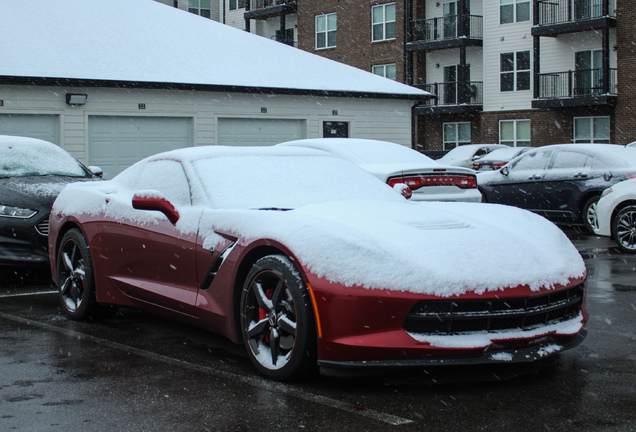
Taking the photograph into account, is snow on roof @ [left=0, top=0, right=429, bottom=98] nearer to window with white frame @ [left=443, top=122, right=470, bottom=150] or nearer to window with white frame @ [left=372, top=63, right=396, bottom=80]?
window with white frame @ [left=443, top=122, right=470, bottom=150]

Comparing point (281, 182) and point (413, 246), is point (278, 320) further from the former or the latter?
point (281, 182)

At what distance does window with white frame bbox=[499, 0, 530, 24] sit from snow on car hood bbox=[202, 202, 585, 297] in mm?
34088

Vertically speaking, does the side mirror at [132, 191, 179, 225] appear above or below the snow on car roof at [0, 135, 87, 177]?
below

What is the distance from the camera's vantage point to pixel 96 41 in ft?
72.6

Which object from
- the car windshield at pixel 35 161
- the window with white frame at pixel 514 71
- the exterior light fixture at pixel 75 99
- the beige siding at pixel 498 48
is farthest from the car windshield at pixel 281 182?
the window with white frame at pixel 514 71

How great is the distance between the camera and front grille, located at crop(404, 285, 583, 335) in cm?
452

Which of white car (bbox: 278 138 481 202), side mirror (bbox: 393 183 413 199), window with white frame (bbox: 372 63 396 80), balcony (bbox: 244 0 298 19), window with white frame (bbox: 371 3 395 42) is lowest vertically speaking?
side mirror (bbox: 393 183 413 199)

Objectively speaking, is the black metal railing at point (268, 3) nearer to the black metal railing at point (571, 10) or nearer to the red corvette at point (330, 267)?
the black metal railing at point (571, 10)

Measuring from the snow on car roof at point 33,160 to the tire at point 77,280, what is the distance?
3053 mm

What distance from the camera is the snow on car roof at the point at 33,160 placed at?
9.91 m

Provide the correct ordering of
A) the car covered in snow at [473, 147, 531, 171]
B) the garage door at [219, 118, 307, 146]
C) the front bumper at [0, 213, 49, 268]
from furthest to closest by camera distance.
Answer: the car covered in snow at [473, 147, 531, 171], the garage door at [219, 118, 307, 146], the front bumper at [0, 213, 49, 268]

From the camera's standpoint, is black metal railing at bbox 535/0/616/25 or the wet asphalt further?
black metal railing at bbox 535/0/616/25

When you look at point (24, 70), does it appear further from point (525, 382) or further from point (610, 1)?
point (610, 1)

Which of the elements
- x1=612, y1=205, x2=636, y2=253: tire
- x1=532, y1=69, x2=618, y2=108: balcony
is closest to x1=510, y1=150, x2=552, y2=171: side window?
x1=612, y1=205, x2=636, y2=253: tire
